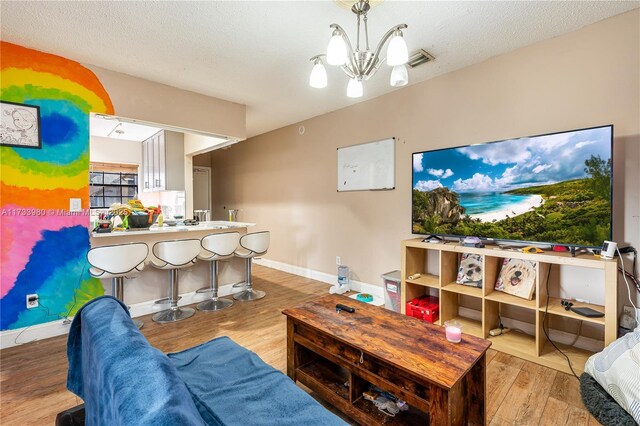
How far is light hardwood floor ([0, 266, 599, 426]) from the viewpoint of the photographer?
1.73 meters

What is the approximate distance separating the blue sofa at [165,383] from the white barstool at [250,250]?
6.28 ft

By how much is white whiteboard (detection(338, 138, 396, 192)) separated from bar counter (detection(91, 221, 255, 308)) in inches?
64.1

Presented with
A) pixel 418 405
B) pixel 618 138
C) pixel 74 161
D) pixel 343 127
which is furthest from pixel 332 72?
pixel 418 405

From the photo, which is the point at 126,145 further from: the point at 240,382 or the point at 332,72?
the point at 240,382

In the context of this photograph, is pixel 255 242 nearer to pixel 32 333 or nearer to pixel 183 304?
pixel 183 304

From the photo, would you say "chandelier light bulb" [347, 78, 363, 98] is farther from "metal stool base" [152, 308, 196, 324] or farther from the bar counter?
"metal stool base" [152, 308, 196, 324]

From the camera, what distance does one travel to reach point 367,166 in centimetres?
390

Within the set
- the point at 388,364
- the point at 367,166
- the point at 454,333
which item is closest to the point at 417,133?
the point at 367,166

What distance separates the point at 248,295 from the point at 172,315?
0.92 metres

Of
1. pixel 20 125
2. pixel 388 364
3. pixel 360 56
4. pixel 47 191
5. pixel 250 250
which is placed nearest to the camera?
pixel 388 364

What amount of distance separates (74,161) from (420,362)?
11.2ft

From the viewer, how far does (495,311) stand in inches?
105

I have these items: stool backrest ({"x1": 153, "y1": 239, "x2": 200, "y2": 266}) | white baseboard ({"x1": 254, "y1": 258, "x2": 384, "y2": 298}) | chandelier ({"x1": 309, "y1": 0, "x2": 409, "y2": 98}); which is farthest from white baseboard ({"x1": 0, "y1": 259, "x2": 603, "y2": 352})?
chandelier ({"x1": 309, "y1": 0, "x2": 409, "y2": 98})

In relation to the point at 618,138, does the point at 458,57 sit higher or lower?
higher
